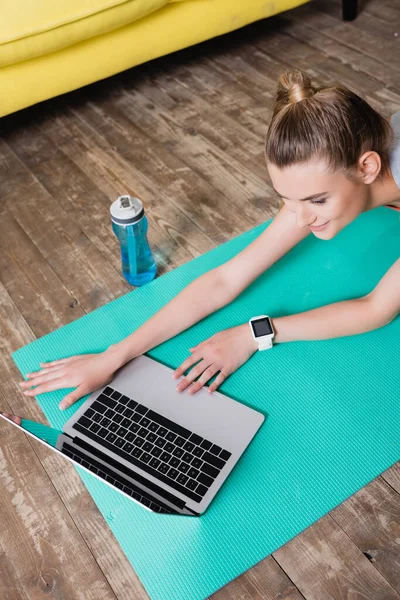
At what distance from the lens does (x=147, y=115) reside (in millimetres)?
2184

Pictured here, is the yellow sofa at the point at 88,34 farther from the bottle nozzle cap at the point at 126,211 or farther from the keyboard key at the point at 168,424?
the keyboard key at the point at 168,424

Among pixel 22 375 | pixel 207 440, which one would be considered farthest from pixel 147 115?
pixel 207 440

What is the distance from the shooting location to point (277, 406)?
1213mm

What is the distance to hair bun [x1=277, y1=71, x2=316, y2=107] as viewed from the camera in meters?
1.02

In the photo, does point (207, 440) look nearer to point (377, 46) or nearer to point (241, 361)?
point (241, 361)

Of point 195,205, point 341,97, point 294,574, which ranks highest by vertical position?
point 341,97

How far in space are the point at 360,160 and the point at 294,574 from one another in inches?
28.9

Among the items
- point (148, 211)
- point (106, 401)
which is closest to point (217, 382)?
point (106, 401)

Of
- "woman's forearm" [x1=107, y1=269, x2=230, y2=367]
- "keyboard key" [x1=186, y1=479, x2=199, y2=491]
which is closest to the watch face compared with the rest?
"woman's forearm" [x1=107, y1=269, x2=230, y2=367]

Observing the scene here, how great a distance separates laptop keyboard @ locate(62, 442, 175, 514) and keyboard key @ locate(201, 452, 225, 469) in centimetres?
13

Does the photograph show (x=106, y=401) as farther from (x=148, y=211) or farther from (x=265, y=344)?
(x=148, y=211)

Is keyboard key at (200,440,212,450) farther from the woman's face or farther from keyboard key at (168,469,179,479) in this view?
the woman's face

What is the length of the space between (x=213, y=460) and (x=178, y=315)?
0.35 metres

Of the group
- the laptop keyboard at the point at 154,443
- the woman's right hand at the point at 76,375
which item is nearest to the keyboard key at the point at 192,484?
the laptop keyboard at the point at 154,443
